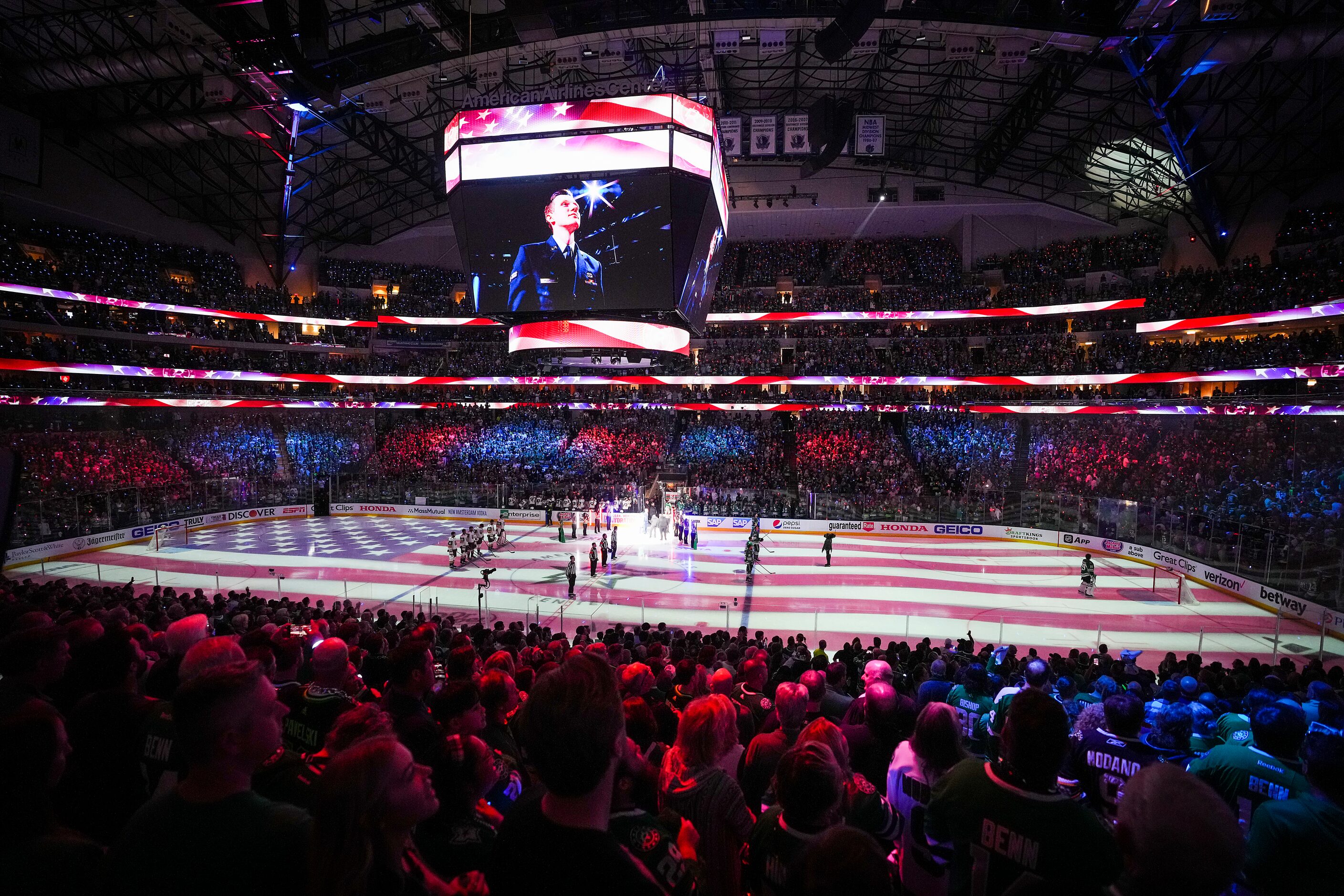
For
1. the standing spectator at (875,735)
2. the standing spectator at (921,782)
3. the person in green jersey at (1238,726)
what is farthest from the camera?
the person in green jersey at (1238,726)

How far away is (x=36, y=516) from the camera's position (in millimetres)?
23484

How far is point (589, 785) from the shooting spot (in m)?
1.89

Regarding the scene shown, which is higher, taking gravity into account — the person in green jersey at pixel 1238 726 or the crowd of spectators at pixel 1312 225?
the crowd of spectators at pixel 1312 225

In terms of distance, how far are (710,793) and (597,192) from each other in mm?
15575

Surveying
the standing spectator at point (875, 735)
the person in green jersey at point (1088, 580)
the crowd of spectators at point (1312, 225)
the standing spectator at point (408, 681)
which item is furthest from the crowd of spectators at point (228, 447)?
the crowd of spectators at point (1312, 225)

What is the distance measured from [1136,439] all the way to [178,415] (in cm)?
5298

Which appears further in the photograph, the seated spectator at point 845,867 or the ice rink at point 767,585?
the ice rink at point 767,585

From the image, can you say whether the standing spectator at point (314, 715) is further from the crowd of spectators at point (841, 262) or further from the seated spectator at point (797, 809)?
the crowd of spectators at point (841, 262)

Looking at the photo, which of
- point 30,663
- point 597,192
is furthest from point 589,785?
point 597,192

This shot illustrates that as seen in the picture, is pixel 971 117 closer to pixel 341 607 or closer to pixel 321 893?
pixel 341 607

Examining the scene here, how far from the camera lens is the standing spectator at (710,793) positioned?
10.2ft

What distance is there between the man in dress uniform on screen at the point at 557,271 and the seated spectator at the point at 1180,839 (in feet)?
53.3

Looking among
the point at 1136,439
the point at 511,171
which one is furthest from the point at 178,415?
the point at 1136,439

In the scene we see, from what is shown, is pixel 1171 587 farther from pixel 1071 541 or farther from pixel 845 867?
pixel 845 867
